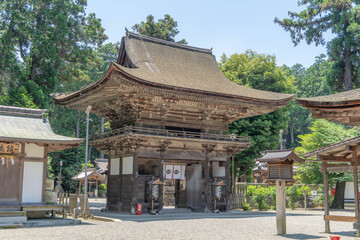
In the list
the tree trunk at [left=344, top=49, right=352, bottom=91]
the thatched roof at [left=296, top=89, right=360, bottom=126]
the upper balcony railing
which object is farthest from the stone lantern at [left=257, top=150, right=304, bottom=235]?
the tree trunk at [left=344, top=49, right=352, bottom=91]

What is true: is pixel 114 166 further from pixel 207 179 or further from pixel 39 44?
pixel 39 44

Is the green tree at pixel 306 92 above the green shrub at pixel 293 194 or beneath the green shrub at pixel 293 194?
above

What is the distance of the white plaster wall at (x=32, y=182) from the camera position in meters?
17.6

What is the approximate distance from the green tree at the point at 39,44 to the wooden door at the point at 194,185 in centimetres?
1398

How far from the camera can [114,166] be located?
2473 cm

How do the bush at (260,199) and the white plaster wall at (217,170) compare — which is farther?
the bush at (260,199)

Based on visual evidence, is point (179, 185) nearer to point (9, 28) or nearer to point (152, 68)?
point (152, 68)

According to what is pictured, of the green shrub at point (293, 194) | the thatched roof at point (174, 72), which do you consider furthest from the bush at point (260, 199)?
the thatched roof at point (174, 72)

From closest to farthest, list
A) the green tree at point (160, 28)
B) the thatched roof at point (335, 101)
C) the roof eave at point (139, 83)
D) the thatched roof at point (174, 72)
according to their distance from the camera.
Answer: the thatched roof at point (335, 101) → the roof eave at point (139, 83) → the thatched roof at point (174, 72) → the green tree at point (160, 28)

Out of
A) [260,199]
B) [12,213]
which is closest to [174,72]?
[260,199]

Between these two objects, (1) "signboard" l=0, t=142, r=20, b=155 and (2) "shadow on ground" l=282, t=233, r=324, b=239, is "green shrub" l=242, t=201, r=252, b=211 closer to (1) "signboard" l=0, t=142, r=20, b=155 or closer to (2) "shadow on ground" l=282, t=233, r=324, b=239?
(2) "shadow on ground" l=282, t=233, r=324, b=239

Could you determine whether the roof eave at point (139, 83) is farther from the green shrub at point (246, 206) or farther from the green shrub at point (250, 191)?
the green shrub at point (246, 206)

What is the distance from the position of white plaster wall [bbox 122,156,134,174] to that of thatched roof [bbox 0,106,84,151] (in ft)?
15.5

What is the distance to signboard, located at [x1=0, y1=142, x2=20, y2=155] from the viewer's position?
1658cm
